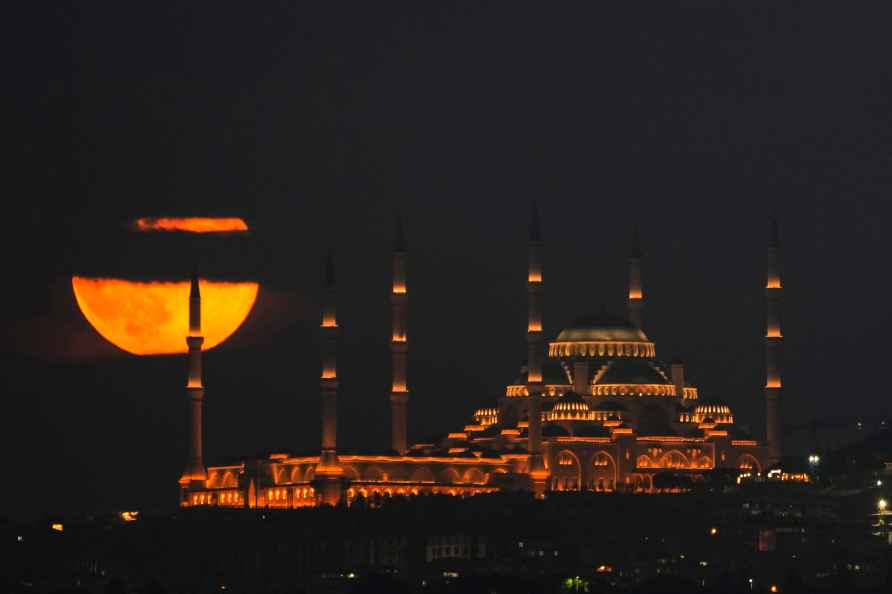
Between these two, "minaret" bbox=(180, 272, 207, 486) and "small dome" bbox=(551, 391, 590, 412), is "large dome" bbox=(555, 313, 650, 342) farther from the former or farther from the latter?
"minaret" bbox=(180, 272, 207, 486)

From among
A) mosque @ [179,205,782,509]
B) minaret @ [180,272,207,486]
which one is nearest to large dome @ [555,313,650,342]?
mosque @ [179,205,782,509]

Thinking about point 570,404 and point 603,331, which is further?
point 603,331

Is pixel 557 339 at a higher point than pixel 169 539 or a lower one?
higher

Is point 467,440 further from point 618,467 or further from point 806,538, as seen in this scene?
point 806,538

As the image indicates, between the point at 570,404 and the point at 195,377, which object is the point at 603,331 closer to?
the point at 570,404

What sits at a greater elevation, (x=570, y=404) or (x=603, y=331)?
(x=603, y=331)

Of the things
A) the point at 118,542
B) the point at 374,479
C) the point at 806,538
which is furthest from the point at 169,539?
the point at 806,538
